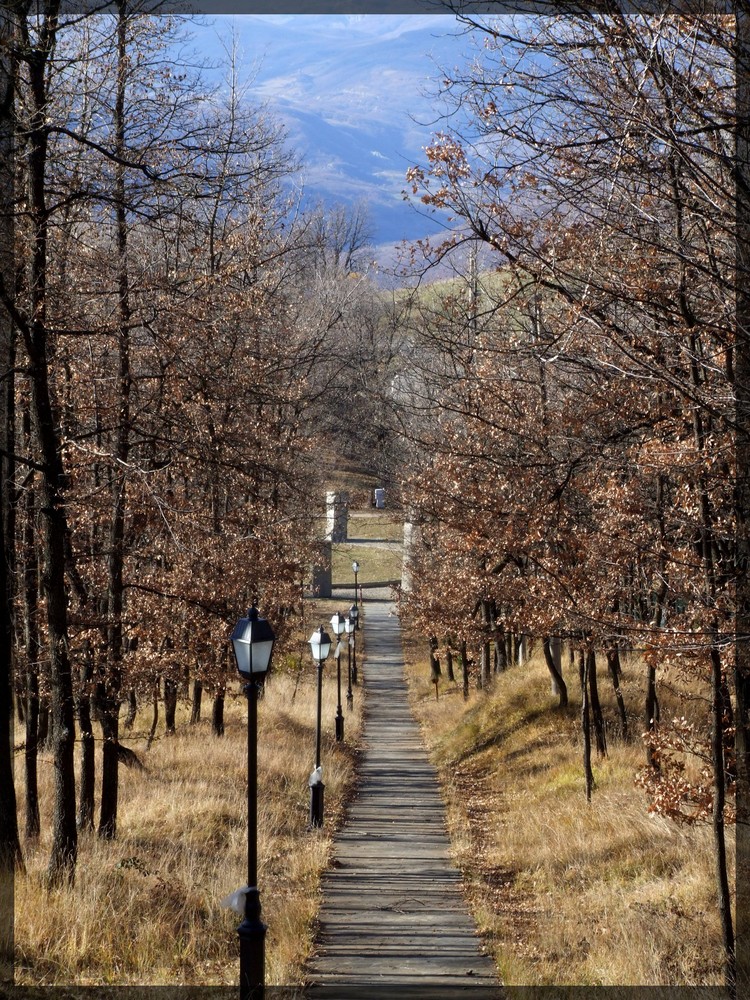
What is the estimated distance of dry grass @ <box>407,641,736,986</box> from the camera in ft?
30.1

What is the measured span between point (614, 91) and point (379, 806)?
15107 mm

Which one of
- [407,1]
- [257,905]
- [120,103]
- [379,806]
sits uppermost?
[120,103]

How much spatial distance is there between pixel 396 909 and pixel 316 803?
4.31 m

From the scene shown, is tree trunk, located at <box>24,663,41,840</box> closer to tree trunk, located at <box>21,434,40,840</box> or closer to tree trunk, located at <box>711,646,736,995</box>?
tree trunk, located at <box>21,434,40,840</box>

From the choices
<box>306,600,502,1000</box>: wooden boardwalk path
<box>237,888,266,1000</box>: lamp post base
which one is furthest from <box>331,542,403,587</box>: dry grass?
<box>237,888,266,1000</box>: lamp post base

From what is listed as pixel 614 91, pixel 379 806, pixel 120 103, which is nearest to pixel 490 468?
pixel 614 91

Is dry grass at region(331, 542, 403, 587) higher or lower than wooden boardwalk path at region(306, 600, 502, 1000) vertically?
higher

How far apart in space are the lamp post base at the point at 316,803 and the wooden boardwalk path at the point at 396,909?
0.50m

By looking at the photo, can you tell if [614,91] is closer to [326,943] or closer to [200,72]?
[200,72]

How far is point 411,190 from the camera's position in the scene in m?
8.80

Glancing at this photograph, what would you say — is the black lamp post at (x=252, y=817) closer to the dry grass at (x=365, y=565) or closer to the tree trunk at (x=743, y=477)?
the tree trunk at (x=743, y=477)

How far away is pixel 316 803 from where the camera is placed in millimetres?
15594

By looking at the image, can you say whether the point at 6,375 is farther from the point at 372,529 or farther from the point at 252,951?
the point at 372,529

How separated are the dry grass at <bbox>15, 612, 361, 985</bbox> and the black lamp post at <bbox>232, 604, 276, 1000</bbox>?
2.06 feet
